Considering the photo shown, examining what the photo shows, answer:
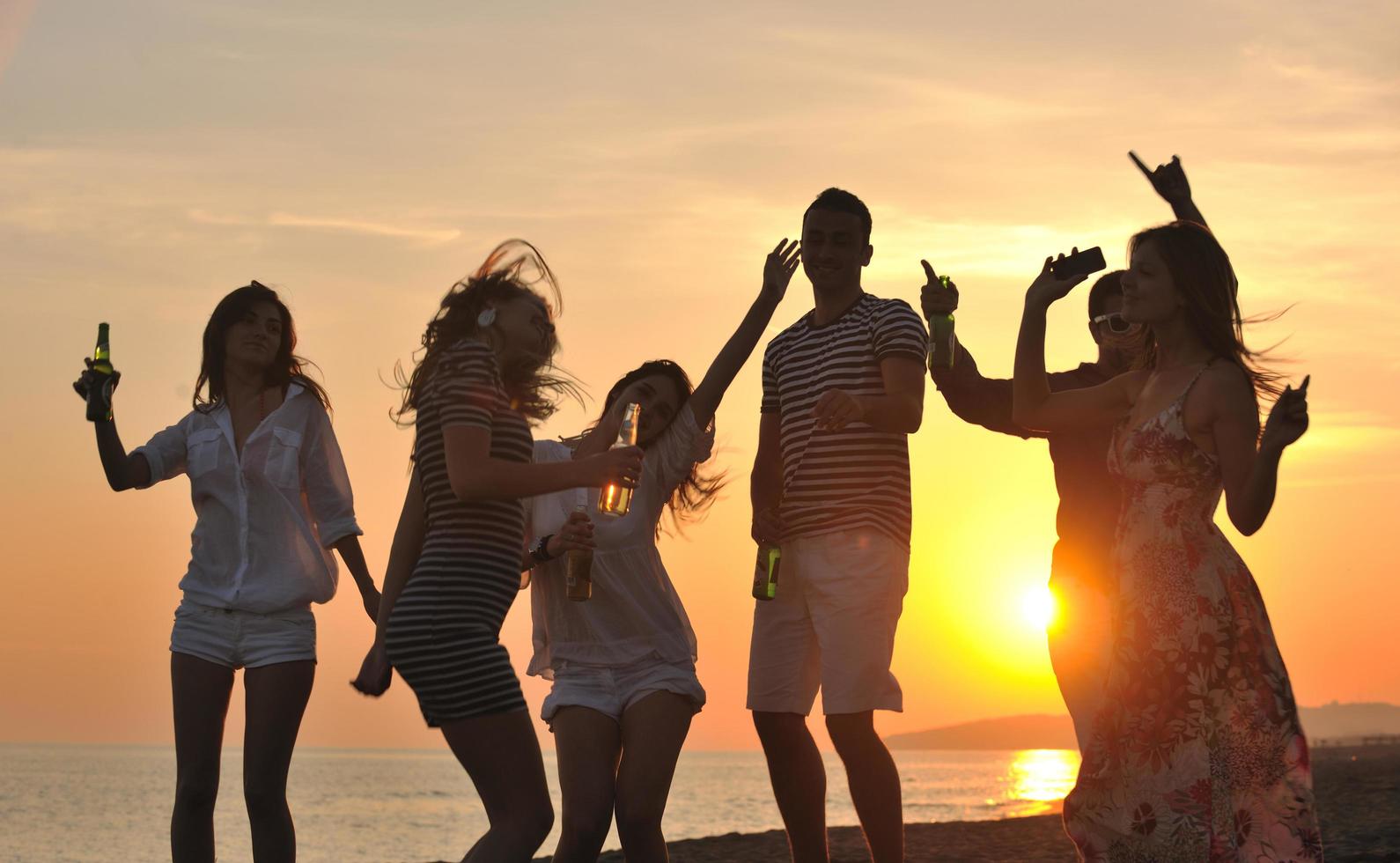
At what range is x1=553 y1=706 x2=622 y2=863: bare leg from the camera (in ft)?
17.2

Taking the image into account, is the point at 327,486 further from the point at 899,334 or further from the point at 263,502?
the point at 899,334

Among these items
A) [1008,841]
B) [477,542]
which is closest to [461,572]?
[477,542]

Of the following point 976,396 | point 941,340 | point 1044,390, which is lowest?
point 1044,390

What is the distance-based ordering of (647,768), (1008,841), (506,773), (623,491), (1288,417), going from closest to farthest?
1. (1288,417)
2. (506,773)
3. (647,768)
4. (623,491)
5. (1008,841)

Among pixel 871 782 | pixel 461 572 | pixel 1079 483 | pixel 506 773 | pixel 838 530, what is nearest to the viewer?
pixel 506 773

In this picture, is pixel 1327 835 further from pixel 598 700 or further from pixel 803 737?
pixel 598 700

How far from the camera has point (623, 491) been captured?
551 centimetres

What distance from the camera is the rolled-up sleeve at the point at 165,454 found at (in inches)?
241

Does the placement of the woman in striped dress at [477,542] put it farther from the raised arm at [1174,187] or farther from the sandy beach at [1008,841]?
the sandy beach at [1008,841]

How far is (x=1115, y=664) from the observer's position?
178 inches

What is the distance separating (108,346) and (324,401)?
2.93 feet

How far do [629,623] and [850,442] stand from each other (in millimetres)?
1165

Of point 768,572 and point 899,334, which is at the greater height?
point 899,334

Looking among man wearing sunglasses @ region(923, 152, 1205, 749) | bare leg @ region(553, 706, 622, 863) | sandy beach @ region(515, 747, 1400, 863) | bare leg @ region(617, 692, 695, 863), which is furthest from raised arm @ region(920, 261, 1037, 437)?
sandy beach @ region(515, 747, 1400, 863)
